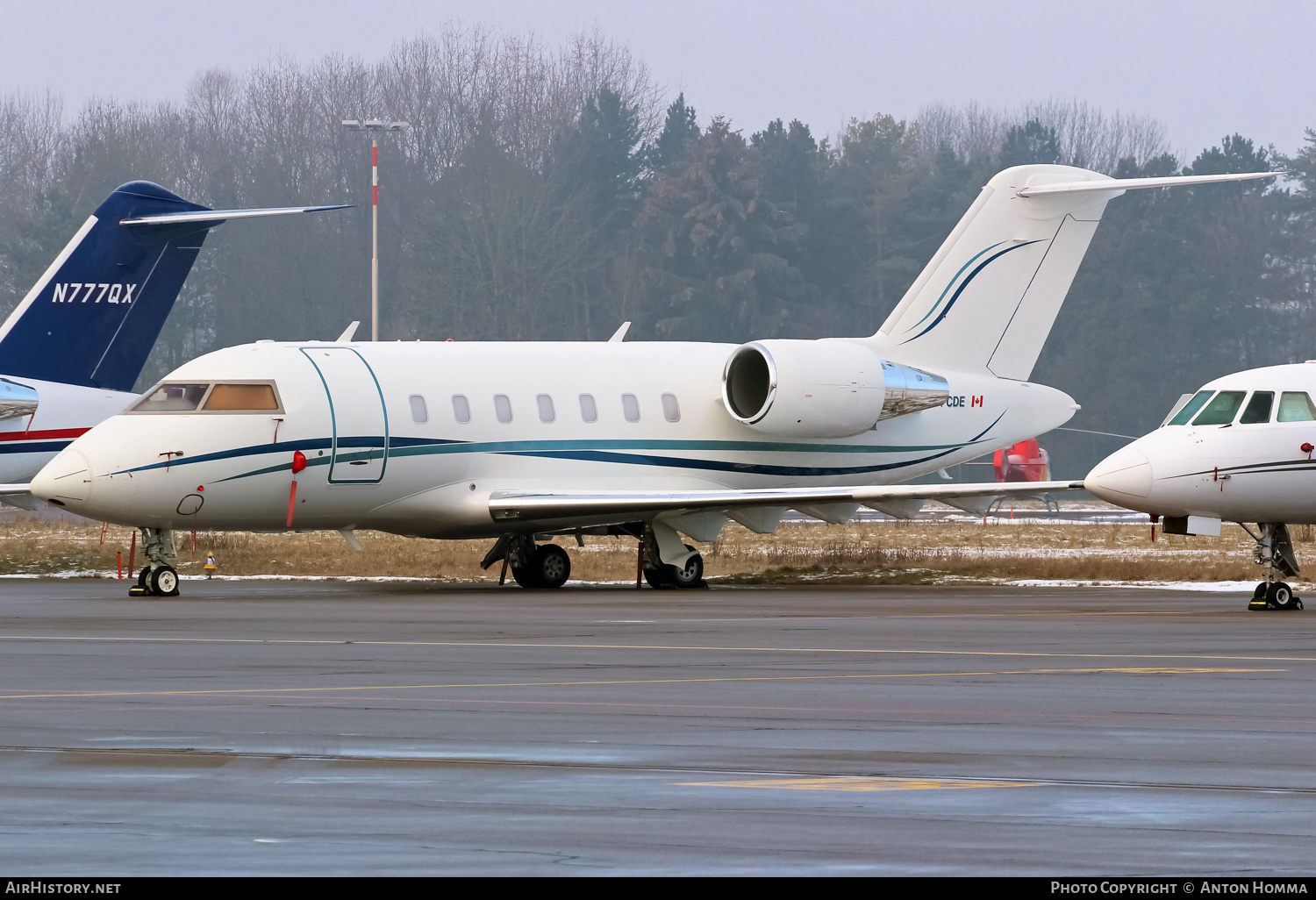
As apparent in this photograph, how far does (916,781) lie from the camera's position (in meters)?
8.62

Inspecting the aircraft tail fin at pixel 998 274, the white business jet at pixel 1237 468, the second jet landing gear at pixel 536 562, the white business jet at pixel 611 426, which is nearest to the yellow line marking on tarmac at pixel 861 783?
the white business jet at pixel 1237 468

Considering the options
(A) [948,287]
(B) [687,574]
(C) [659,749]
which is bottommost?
(B) [687,574]

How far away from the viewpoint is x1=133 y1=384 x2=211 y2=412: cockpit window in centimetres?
2508

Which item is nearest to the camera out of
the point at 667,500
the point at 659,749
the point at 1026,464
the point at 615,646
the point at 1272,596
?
the point at 659,749

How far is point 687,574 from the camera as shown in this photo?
27.8m

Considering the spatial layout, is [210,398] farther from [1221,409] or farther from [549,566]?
[1221,409]

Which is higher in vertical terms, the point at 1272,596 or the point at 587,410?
the point at 587,410

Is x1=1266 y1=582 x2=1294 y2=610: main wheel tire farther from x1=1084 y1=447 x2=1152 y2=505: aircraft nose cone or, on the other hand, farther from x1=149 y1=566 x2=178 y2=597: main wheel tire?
x1=149 y1=566 x2=178 y2=597: main wheel tire

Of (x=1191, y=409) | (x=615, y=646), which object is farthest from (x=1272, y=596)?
(x=615, y=646)

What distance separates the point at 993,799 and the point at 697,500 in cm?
1837

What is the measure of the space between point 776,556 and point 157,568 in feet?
40.9

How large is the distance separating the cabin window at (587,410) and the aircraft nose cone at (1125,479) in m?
8.21

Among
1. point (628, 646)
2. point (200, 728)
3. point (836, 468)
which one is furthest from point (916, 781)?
point (836, 468)
